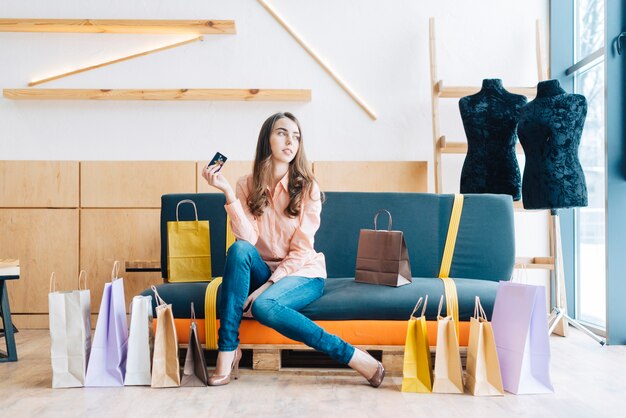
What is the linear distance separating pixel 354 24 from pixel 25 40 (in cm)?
228

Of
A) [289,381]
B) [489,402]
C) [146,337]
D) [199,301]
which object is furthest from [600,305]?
[146,337]

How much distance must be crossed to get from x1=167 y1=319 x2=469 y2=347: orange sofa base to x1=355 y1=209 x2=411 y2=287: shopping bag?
0.20m

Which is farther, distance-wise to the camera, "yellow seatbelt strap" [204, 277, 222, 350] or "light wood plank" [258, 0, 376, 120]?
"light wood plank" [258, 0, 376, 120]

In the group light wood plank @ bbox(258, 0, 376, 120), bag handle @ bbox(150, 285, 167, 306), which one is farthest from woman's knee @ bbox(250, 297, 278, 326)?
light wood plank @ bbox(258, 0, 376, 120)

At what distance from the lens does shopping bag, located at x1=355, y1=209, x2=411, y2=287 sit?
270 cm

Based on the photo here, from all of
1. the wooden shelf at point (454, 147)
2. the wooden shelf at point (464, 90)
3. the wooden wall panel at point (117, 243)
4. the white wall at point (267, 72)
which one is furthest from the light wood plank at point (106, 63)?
the wooden shelf at point (454, 147)

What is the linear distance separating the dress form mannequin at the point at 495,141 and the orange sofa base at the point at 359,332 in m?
1.21

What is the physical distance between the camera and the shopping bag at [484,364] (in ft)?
7.55

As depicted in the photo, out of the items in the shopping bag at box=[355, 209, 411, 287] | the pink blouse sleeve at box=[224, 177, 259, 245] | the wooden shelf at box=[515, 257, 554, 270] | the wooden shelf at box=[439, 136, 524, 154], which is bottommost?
the wooden shelf at box=[515, 257, 554, 270]

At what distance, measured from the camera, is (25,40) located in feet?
13.9

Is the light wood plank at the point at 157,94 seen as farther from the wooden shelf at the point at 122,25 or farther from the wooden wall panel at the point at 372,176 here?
the wooden wall panel at the point at 372,176

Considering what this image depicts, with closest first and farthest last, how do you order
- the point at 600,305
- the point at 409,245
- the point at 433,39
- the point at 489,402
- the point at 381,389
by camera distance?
the point at 489,402 < the point at 381,389 < the point at 409,245 < the point at 600,305 < the point at 433,39

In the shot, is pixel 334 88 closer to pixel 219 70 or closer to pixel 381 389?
pixel 219 70

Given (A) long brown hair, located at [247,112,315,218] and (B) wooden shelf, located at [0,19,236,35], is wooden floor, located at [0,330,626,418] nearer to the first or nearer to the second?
(A) long brown hair, located at [247,112,315,218]
